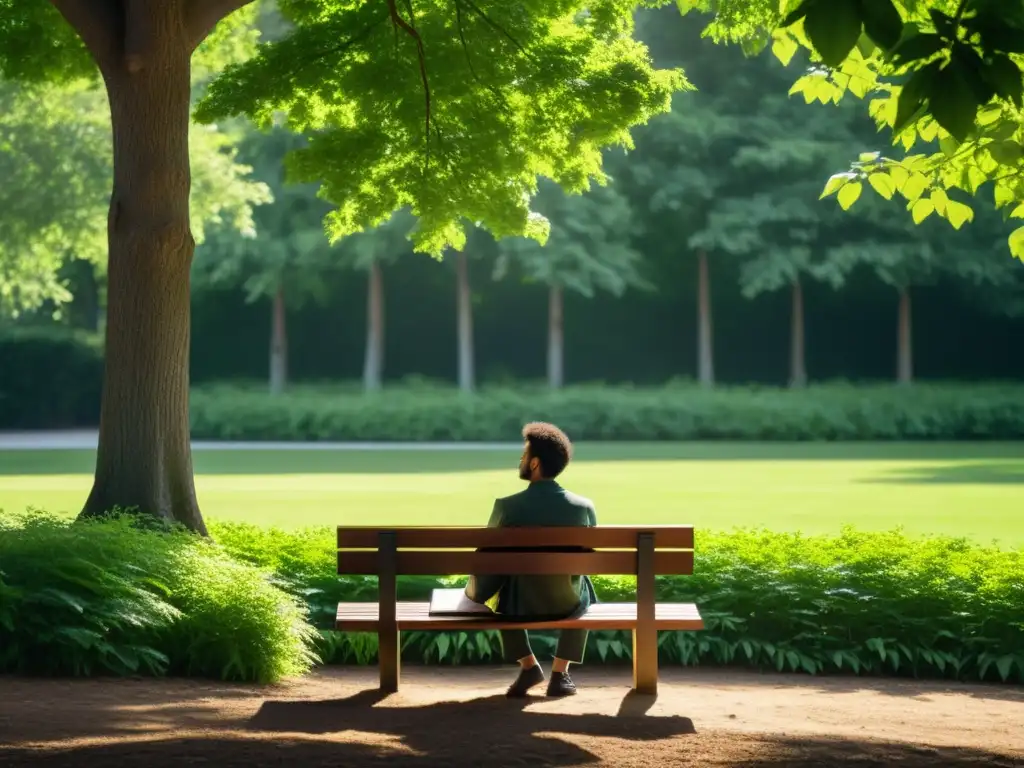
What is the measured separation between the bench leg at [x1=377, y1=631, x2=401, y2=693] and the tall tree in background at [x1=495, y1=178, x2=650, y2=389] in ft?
104

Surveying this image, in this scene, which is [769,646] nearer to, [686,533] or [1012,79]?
[686,533]

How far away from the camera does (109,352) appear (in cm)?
1047

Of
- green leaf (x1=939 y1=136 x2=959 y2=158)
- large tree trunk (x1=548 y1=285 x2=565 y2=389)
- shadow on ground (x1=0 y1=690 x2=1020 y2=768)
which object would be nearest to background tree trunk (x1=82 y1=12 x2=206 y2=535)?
shadow on ground (x1=0 y1=690 x2=1020 y2=768)

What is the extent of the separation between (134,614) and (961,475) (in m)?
18.9

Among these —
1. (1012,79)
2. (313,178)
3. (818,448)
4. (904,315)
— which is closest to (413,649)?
(313,178)

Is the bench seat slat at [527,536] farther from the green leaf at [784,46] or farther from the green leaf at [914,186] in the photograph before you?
the green leaf at [784,46]

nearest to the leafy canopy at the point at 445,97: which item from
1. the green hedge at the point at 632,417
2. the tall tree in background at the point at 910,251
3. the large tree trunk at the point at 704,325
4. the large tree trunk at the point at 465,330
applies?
the green hedge at the point at 632,417

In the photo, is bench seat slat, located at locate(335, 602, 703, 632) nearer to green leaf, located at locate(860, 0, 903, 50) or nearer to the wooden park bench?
the wooden park bench

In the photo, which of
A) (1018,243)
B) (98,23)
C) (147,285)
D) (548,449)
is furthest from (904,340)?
(1018,243)

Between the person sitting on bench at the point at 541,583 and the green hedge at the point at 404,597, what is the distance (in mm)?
1211

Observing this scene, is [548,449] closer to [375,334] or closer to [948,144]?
[948,144]

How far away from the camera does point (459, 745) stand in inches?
215

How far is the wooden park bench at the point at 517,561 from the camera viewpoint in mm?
6660

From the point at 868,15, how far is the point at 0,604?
5339 mm
